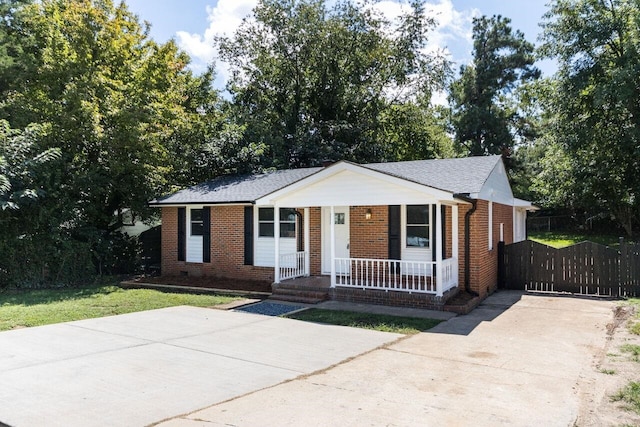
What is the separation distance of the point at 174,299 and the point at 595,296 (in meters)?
10.8

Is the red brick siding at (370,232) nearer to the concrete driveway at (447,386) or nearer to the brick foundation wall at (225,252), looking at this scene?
the brick foundation wall at (225,252)

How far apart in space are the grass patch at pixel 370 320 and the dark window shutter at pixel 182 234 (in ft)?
21.9

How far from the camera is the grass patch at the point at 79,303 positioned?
9.42 metres

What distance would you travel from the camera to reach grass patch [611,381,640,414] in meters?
4.68

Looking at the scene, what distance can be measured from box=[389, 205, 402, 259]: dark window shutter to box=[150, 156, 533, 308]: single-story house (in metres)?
0.03

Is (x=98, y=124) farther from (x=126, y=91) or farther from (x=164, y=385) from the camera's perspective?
(x=164, y=385)

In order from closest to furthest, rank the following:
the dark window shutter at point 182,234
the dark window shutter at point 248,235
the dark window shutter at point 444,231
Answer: the dark window shutter at point 444,231, the dark window shutter at point 248,235, the dark window shutter at point 182,234

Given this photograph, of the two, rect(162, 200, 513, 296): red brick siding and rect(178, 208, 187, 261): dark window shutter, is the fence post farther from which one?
rect(178, 208, 187, 261): dark window shutter

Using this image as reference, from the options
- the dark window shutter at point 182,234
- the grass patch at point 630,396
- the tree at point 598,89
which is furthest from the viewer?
the tree at point 598,89

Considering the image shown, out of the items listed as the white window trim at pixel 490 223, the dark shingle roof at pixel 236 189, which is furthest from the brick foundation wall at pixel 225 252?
the white window trim at pixel 490 223

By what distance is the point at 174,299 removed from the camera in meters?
11.7

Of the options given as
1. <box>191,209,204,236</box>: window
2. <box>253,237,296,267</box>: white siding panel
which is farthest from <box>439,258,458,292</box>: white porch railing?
<box>191,209,204,236</box>: window

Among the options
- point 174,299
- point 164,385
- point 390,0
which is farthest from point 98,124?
point 390,0

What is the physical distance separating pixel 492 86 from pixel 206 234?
28.9 metres
